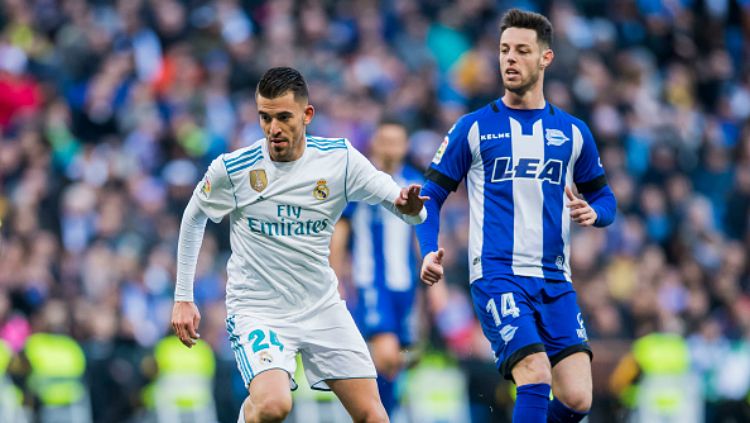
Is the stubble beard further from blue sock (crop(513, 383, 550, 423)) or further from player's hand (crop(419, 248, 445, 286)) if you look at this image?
blue sock (crop(513, 383, 550, 423))

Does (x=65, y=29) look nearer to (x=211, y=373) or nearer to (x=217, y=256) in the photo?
(x=217, y=256)

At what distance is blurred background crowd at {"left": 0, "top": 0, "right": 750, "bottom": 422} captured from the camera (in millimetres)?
12742

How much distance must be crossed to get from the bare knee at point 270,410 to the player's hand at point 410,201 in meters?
1.18

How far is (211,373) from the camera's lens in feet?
38.9

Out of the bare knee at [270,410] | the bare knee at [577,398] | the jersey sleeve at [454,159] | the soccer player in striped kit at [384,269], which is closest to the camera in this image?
the bare knee at [270,410]

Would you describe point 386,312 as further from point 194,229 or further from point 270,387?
point 270,387

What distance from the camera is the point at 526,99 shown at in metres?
7.75

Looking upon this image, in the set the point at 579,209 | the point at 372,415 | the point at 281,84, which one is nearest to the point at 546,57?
the point at 579,209

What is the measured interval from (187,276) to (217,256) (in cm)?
654

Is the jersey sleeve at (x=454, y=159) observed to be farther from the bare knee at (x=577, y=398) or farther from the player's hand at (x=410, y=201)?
the bare knee at (x=577, y=398)

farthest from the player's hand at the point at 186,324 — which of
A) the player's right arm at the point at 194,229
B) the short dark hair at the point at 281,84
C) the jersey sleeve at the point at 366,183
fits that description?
the short dark hair at the point at 281,84

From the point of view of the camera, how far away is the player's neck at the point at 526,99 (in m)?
7.74

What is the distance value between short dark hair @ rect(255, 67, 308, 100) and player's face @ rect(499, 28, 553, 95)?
1.19 meters

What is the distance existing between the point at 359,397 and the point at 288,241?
932 mm
